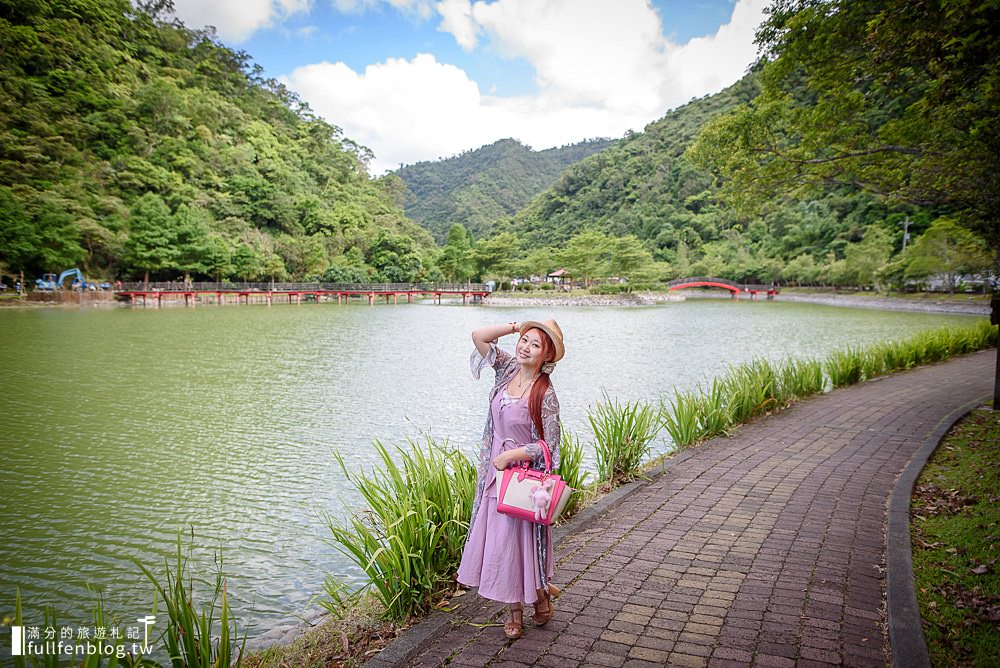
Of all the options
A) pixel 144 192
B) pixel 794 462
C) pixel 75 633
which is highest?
pixel 144 192

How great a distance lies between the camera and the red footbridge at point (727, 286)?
50.2 meters

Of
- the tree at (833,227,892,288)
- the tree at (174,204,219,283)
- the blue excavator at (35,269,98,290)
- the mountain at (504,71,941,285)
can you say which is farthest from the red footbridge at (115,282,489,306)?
the tree at (833,227,892,288)

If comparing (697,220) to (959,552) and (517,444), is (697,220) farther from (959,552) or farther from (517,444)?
(517,444)

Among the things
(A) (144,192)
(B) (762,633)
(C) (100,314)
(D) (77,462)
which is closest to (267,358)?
(D) (77,462)

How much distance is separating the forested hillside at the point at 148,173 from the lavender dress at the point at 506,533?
3692 cm

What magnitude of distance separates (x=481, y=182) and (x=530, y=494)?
10745cm

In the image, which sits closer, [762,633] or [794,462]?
[762,633]

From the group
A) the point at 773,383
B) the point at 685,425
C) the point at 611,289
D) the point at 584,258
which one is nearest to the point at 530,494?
the point at 685,425

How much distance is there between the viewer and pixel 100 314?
991 inches

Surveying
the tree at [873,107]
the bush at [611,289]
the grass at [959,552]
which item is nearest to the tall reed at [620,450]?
the grass at [959,552]

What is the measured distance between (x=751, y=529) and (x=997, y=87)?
134 inches

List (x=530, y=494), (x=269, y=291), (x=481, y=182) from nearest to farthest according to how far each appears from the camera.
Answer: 1. (x=530, y=494)
2. (x=269, y=291)
3. (x=481, y=182)

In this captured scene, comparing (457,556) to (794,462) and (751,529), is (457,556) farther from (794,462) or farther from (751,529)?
(794,462)

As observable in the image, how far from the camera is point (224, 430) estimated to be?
7348mm
